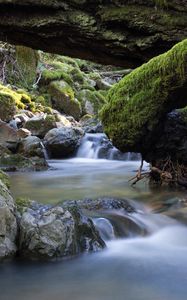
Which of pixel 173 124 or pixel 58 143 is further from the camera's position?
pixel 58 143

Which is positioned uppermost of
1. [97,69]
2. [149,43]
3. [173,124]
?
[97,69]

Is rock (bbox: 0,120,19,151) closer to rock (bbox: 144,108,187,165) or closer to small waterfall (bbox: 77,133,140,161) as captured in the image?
small waterfall (bbox: 77,133,140,161)

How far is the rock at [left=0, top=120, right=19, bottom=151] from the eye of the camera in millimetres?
14430

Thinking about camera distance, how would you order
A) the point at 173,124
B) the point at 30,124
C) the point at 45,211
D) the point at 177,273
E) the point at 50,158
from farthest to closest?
the point at 30,124 → the point at 50,158 → the point at 173,124 → the point at 45,211 → the point at 177,273

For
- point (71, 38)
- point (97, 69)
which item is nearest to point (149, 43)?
point (71, 38)

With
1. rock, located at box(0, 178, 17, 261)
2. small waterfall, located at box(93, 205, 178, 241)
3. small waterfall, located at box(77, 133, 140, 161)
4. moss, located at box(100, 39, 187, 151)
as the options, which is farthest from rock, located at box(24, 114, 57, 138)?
rock, located at box(0, 178, 17, 261)

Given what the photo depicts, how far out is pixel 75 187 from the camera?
9.34 meters

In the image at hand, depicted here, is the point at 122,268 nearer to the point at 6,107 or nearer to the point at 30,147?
the point at 30,147

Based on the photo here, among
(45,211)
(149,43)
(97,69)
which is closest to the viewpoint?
(45,211)

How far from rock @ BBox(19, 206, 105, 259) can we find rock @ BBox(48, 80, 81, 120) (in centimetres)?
1862

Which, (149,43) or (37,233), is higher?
(149,43)

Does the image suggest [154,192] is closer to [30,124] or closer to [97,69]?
[30,124]

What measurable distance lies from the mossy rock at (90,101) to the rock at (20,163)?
38.0 feet

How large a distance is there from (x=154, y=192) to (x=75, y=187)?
175 centimetres
